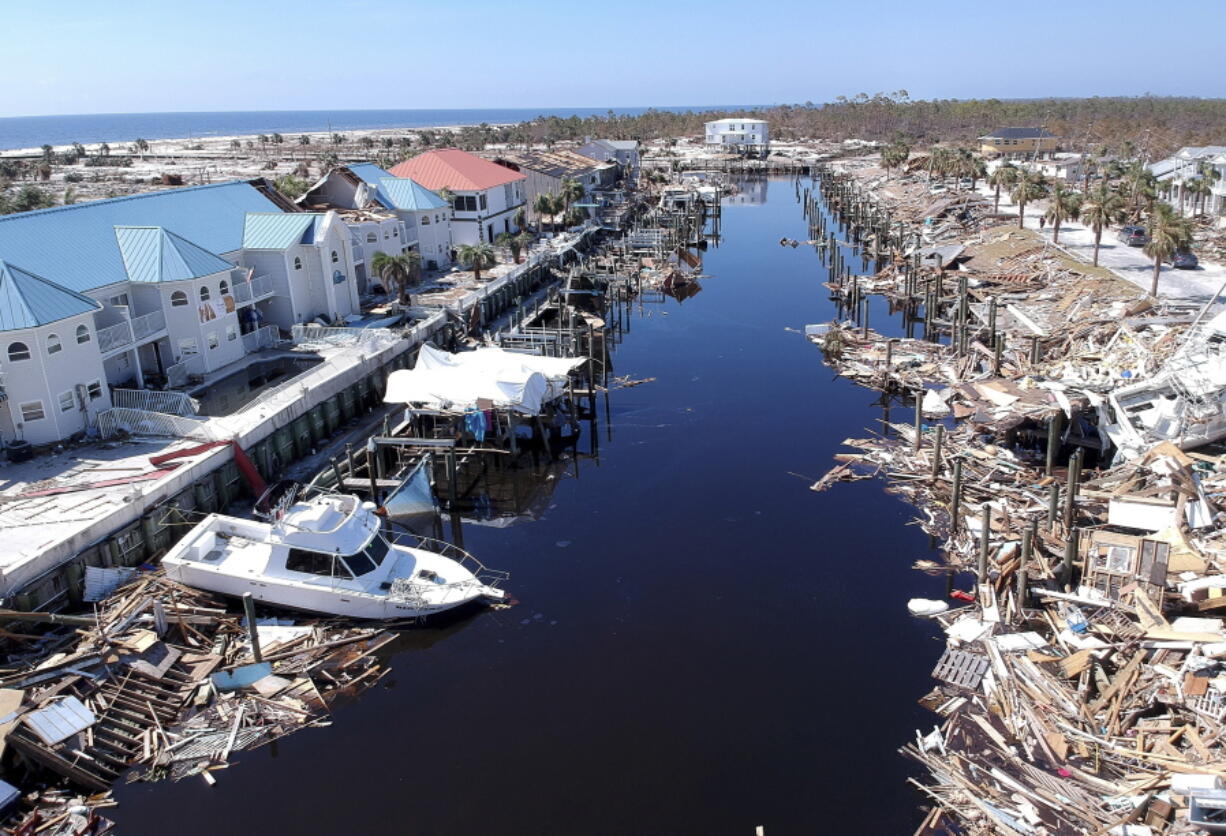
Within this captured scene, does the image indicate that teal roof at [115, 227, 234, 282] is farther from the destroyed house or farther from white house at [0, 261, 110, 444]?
the destroyed house

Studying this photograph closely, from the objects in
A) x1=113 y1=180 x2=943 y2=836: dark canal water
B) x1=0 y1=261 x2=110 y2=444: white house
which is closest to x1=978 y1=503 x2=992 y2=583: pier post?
x1=113 y1=180 x2=943 y2=836: dark canal water

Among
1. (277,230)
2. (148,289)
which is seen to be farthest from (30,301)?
(277,230)

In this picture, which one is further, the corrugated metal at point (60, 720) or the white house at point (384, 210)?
the white house at point (384, 210)

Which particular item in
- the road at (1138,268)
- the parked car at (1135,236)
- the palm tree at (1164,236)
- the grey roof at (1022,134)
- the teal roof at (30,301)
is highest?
the grey roof at (1022,134)

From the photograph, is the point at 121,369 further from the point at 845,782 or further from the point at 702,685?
the point at 845,782

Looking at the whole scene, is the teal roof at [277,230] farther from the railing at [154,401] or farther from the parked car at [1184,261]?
the parked car at [1184,261]

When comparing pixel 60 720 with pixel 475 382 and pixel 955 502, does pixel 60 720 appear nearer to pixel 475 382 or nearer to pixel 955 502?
pixel 475 382

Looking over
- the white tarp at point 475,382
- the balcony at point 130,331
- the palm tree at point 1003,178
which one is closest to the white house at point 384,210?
the balcony at point 130,331
